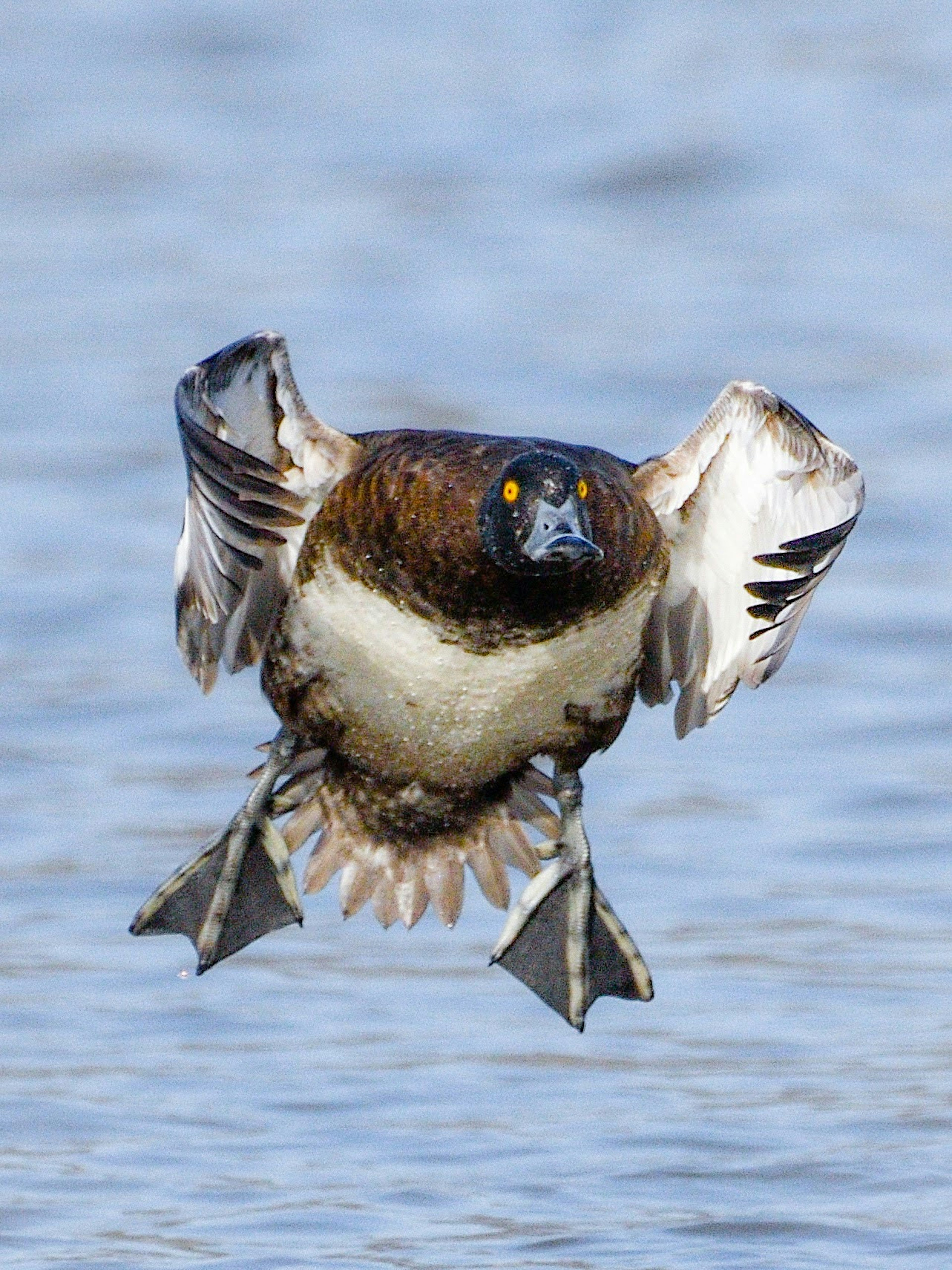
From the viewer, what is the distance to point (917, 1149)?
936 cm

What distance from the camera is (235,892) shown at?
8.69 m

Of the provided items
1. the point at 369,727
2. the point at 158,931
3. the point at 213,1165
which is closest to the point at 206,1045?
the point at 213,1165

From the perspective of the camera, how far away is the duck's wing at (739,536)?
823cm

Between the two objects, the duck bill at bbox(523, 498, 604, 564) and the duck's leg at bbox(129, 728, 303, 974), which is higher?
the duck bill at bbox(523, 498, 604, 564)

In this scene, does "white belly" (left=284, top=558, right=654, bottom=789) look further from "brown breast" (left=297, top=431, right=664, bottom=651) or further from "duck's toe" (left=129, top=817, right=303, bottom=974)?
"duck's toe" (left=129, top=817, right=303, bottom=974)

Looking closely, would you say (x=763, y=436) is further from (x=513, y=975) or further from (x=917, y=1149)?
(x=917, y=1149)

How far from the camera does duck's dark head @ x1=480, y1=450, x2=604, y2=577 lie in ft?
25.3

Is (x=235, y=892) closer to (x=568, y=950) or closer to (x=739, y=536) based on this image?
(x=568, y=950)

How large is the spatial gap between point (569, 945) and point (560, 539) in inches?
54.2

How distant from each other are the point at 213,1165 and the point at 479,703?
1721 mm

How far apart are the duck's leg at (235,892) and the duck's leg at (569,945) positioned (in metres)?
0.51

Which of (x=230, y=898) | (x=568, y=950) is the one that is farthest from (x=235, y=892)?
(x=568, y=950)

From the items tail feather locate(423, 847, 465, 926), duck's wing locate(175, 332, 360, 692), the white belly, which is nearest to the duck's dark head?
the white belly

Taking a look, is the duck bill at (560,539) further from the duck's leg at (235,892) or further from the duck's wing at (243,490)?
the duck's leg at (235,892)
